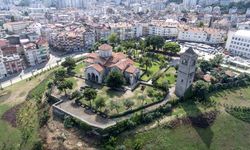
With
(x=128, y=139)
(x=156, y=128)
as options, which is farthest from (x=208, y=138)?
(x=128, y=139)

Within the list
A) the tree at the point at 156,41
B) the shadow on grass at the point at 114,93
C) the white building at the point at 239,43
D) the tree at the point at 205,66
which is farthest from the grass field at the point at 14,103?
the white building at the point at 239,43

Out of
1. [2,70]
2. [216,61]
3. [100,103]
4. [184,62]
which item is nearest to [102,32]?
[2,70]

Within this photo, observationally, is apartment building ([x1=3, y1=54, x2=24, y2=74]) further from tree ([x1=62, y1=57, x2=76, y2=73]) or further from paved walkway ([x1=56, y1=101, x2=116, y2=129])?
paved walkway ([x1=56, y1=101, x2=116, y2=129])

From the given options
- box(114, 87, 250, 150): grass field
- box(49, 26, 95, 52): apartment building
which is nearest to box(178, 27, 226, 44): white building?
box(49, 26, 95, 52): apartment building

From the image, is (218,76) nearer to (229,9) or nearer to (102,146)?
(102,146)

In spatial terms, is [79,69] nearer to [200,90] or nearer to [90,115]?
[90,115]

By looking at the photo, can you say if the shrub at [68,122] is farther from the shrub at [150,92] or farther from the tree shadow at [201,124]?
the tree shadow at [201,124]
